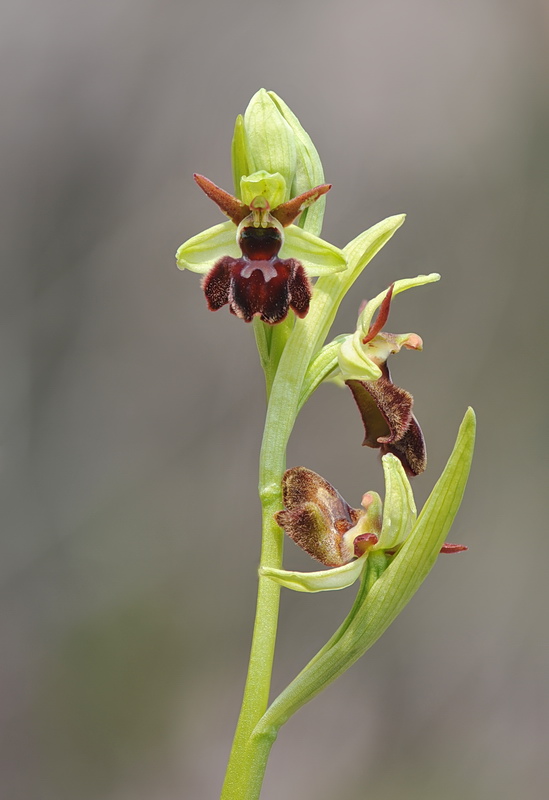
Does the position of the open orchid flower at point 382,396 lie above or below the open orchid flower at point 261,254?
below

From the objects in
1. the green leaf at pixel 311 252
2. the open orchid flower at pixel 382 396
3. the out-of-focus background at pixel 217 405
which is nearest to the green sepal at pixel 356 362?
the open orchid flower at pixel 382 396

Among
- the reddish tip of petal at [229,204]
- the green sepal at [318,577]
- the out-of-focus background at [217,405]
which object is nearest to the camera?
the green sepal at [318,577]

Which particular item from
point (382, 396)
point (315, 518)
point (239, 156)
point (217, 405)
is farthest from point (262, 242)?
point (217, 405)

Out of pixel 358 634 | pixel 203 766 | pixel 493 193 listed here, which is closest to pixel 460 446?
pixel 358 634

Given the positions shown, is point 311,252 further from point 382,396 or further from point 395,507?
point 395,507

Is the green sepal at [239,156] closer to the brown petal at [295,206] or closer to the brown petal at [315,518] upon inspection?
the brown petal at [295,206]

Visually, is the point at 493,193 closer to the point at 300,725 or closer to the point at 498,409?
the point at 498,409
